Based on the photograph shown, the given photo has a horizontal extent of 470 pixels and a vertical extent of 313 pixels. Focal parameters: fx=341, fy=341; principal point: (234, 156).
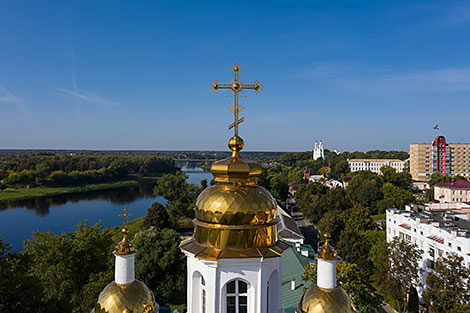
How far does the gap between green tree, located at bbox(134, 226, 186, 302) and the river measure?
18734 mm

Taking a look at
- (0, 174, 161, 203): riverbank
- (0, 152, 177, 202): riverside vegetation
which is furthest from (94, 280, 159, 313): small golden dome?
(0, 152, 177, 202): riverside vegetation

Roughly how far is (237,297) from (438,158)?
90095mm

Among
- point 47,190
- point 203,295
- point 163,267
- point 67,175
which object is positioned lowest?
point 47,190

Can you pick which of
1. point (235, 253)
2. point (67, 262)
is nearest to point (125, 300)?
point (235, 253)

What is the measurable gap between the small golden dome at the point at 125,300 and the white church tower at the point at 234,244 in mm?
1028

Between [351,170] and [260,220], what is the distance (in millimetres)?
108890

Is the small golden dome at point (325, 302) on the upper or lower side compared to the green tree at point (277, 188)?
upper

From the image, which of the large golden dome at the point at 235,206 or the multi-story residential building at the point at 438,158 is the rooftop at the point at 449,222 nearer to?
the large golden dome at the point at 235,206

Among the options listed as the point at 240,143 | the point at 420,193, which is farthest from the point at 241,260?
the point at 420,193

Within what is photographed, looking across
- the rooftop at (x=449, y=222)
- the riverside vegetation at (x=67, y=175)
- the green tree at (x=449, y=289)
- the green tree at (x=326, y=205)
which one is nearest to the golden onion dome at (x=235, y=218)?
the green tree at (x=449, y=289)

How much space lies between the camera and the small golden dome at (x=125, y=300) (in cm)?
640

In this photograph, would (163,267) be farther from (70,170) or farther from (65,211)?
(70,170)

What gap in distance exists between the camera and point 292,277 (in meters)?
17.8

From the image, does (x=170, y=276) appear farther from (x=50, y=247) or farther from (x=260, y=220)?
(x=260, y=220)
